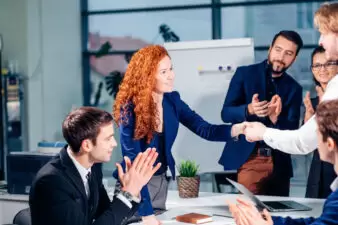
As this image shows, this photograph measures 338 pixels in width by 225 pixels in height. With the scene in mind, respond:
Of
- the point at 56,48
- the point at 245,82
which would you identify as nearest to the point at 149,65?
the point at 245,82

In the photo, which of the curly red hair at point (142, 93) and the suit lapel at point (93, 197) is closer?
the suit lapel at point (93, 197)

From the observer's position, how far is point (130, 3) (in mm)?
6758

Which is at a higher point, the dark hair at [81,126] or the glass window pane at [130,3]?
the glass window pane at [130,3]

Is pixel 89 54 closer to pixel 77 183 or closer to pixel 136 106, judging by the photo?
pixel 136 106

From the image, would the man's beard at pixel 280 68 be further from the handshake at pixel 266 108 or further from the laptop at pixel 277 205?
the laptop at pixel 277 205

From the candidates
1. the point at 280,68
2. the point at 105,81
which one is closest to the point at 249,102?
the point at 280,68

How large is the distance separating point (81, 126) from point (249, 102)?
169cm

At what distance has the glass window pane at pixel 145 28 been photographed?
255 inches

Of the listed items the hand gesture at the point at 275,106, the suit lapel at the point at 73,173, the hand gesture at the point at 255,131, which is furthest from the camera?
the hand gesture at the point at 275,106

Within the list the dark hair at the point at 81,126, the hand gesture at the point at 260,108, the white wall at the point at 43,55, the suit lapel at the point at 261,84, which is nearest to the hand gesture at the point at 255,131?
the hand gesture at the point at 260,108

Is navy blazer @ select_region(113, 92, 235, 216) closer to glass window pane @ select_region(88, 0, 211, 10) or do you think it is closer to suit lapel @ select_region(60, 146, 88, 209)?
suit lapel @ select_region(60, 146, 88, 209)

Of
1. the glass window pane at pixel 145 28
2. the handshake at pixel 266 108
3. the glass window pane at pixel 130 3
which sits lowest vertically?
the handshake at pixel 266 108

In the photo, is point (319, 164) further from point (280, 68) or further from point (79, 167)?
point (79, 167)

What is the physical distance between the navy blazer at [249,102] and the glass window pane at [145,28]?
2791mm
